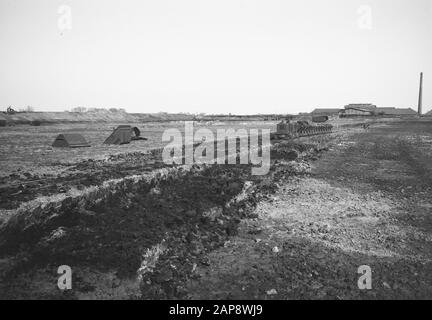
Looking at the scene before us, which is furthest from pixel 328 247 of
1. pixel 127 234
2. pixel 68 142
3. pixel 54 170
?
pixel 68 142

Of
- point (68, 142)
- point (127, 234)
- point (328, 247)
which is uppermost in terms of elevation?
point (68, 142)

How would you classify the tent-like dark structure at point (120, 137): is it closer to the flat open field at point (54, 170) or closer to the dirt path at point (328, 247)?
the flat open field at point (54, 170)

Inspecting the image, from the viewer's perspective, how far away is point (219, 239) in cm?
593

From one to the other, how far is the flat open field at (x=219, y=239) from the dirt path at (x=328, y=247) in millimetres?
21

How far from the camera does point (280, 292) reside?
4312mm

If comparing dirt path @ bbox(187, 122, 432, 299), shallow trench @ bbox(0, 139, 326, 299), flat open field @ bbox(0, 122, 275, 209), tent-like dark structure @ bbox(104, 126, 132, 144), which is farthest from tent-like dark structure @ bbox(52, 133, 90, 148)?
dirt path @ bbox(187, 122, 432, 299)

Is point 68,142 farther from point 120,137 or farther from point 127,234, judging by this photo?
point 127,234

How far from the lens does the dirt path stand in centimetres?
441

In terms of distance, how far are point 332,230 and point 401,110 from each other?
107 m

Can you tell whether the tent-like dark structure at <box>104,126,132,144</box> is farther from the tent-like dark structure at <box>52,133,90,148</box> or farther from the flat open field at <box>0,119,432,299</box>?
the flat open field at <box>0,119,432,299</box>

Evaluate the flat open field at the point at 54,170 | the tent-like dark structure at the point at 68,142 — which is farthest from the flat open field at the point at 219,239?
the tent-like dark structure at the point at 68,142

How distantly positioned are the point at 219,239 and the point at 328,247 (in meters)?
1.96

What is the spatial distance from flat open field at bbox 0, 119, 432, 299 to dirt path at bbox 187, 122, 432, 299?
0.02 metres

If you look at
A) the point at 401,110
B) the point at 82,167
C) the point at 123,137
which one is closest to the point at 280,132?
the point at 123,137
